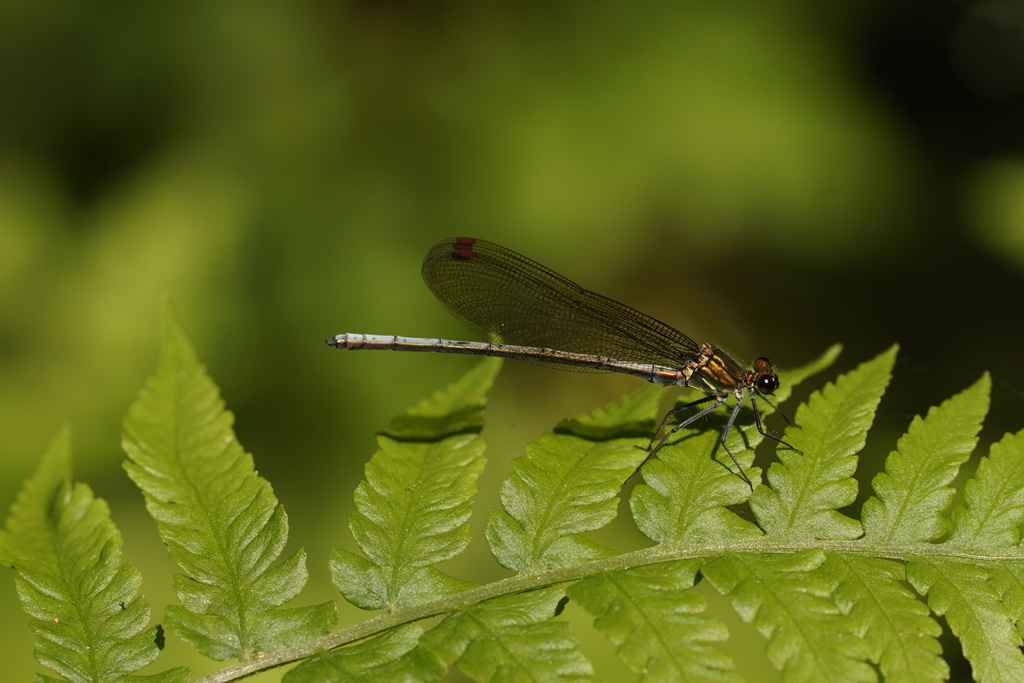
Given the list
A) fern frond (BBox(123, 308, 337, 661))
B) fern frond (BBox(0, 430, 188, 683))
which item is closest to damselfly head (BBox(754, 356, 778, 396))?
fern frond (BBox(123, 308, 337, 661))

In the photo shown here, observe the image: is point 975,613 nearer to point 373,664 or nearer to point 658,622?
point 658,622

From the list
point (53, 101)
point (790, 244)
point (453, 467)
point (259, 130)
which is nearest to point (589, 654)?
point (453, 467)

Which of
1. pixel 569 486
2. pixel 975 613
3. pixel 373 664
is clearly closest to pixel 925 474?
pixel 975 613

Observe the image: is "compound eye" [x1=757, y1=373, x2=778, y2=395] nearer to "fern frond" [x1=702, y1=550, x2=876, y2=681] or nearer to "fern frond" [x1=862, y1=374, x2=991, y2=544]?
"fern frond" [x1=862, y1=374, x2=991, y2=544]

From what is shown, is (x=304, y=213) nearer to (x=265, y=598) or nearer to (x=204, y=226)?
(x=204, y=226)

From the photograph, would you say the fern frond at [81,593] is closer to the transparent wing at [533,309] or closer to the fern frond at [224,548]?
the fern frond at [224,548]

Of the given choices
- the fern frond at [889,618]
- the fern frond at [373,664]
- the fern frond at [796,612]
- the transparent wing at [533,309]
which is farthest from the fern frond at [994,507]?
the transparent wing at [533,309]
